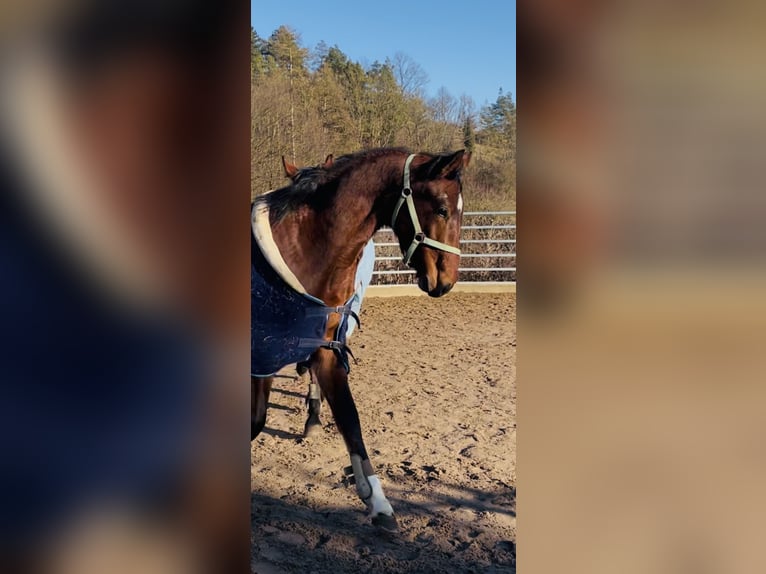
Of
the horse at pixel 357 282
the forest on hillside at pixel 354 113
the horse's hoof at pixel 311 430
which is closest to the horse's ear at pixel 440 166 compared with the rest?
the horse at pixel 357 282

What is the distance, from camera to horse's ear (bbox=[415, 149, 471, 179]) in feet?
7.32

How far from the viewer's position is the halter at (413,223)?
222 cm

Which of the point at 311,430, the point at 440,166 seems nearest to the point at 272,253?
the point at 440,166

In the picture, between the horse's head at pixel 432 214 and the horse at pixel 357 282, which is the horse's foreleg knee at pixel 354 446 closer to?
the horse at pixel 357 282

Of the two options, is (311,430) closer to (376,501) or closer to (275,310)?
(376,501)

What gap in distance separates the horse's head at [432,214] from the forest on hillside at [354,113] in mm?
3020

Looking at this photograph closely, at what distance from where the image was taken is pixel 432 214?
225cm

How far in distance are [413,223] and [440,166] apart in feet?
0.73

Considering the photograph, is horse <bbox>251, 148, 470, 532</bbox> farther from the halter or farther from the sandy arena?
the sandy arena

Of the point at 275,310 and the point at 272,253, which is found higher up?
the point at 272,253
